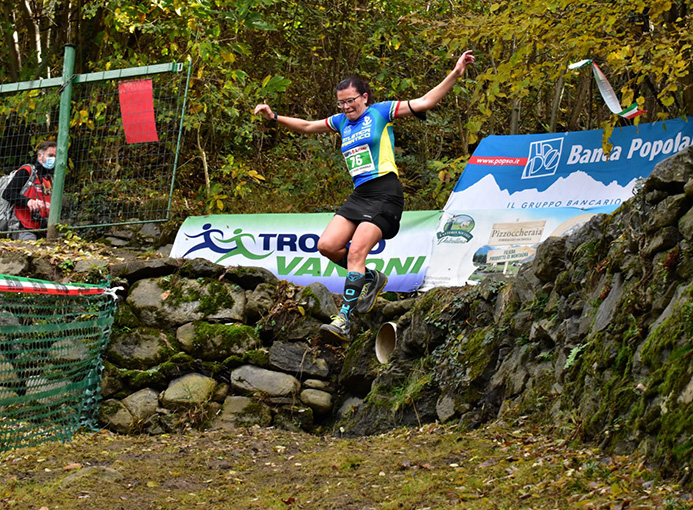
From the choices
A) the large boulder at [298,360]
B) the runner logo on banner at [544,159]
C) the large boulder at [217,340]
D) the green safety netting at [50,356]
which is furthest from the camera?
the runner logo on banner at [544,159]

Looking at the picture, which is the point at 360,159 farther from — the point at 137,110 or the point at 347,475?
the point at 137,110

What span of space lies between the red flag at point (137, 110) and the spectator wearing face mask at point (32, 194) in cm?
117

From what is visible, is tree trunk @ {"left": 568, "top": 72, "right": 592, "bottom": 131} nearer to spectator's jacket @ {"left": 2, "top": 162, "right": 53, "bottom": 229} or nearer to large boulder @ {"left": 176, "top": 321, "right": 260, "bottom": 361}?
large boulder @ {"left": 176, "top": 321, "right": 260, "bottom": 361}

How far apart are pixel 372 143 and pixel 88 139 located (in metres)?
5.27

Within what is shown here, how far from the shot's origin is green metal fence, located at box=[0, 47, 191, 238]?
9680 millimetres

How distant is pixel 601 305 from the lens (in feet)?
16.6

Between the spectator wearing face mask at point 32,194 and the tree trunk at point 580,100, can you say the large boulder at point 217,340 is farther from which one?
the tree trunk at point 580,100

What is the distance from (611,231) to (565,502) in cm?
230

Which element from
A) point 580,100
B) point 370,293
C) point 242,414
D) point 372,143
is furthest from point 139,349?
point 580,100

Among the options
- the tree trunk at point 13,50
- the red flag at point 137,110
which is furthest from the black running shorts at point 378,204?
the tree trunk at point 13,50

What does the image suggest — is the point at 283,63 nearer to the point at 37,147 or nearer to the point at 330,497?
the point at 37,147

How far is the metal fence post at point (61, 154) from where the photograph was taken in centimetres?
962

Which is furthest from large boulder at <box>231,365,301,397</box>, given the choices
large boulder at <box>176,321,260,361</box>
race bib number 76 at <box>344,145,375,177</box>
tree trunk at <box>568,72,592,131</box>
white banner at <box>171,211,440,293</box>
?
tree trunk at <box>568,72,592,131</box>

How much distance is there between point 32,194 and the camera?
9859 millimetres
